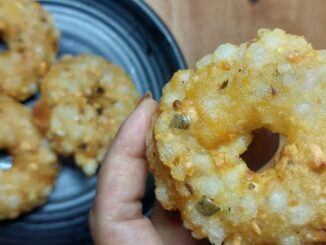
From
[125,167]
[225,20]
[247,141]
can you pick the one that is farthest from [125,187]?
[225,20]

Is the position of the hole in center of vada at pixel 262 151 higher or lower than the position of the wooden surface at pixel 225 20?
lower

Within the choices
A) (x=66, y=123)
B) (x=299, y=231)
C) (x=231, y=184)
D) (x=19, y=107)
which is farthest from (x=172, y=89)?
(x=19, y=107)

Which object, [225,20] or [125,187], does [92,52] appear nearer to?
[225,20]

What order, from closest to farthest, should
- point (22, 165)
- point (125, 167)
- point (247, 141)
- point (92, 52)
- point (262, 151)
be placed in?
point (247, 141) < point (125, 167) < point (262, 151) < point (22, 165) < point (92, 52)

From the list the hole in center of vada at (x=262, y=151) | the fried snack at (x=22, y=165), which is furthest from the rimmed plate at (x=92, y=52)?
the hole in center of vada at (x=262, y=151)

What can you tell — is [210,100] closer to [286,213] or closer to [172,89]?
[172,89]

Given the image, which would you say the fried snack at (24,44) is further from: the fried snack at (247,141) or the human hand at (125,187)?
the fried snack at (247,141)
